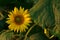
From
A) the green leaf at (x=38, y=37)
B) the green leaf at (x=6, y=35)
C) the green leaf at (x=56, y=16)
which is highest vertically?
the green leaf at (x=56, y=16)

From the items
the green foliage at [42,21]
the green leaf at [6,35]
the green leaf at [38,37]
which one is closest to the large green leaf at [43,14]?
the green foliage at [42,21]

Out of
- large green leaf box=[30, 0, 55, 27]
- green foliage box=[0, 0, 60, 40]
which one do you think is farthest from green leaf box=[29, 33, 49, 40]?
large green leaf box=[30, 0, 55, 27]

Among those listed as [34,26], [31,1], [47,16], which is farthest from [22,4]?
[47,16]

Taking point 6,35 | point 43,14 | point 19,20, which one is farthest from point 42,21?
point 6,35

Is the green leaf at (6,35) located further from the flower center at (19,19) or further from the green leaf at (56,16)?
the green leaf at (56,16)

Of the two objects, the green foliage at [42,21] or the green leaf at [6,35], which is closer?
the green foliage at [42,21]

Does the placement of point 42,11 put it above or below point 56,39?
above

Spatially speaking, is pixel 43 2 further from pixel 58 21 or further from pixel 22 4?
pixel 22 4

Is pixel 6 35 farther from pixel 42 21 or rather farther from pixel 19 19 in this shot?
pixel 42 21
